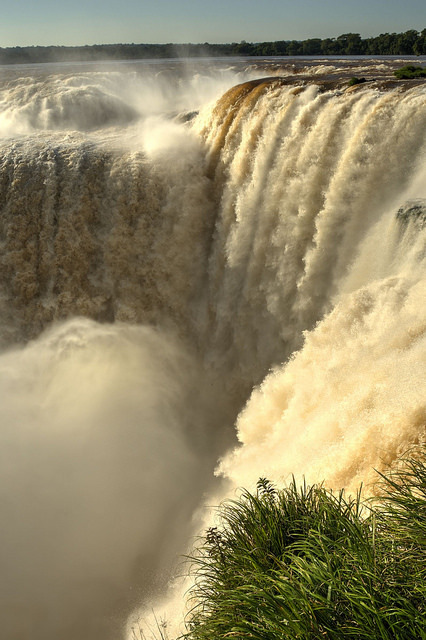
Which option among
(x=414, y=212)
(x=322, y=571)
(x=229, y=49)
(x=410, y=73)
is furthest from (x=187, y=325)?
(x=229, y=49)

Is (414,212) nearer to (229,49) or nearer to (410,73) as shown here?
(410,73)

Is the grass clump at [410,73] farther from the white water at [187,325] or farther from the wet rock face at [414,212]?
the wet rock face at [414,212]

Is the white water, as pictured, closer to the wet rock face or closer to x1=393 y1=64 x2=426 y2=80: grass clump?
the wet rock face

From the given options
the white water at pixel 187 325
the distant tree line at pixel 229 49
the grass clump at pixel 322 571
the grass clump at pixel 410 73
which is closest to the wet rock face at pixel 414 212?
the white water at pixel 187 325

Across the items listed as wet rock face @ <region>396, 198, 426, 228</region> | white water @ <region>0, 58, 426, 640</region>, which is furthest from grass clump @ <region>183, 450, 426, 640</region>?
wet rock face @ <region>396, 198, 426, 228</region>

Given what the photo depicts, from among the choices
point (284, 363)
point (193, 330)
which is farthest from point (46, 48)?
point (284, 363)

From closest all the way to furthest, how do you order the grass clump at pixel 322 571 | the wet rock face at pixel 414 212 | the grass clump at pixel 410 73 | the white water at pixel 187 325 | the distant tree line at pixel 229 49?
the grass clump at pixel 322 571 → the white water at pixel 187 325 → the wet rock face at pixel 414 212 → the grass clump at pixel 410 73 → the distant tree line at pixel 229 49

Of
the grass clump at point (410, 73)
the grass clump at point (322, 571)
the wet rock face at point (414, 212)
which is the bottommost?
the grass clump at point (322, 571)
